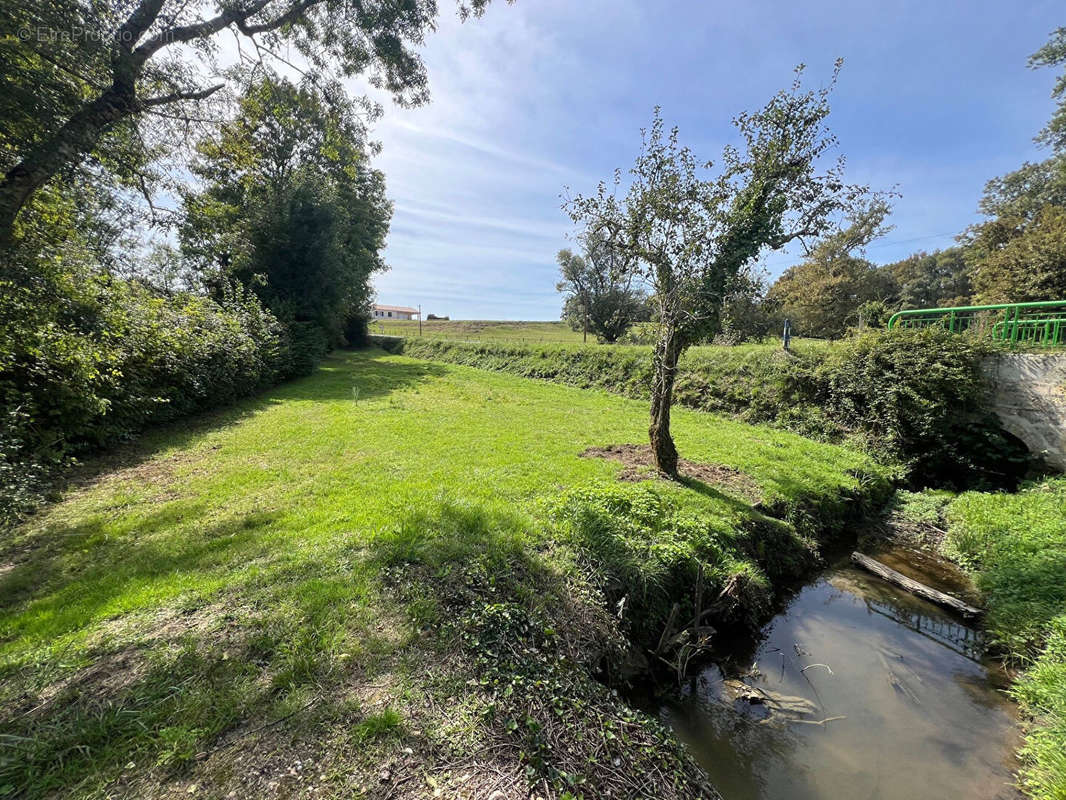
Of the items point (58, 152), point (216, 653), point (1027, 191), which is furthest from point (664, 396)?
point (1027, 191)

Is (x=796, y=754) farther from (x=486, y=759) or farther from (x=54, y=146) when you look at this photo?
(x=54, y=146)

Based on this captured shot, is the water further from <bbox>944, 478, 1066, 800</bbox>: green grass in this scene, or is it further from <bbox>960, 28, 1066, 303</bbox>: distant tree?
<bbox>960, 28, 1066, 303</bbox>: distant tree

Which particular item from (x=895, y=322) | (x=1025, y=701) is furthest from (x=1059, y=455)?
(x=1025, y=701)

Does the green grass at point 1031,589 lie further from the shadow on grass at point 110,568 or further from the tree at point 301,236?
the tree at point 301,236

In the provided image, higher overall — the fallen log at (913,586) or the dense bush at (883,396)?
the dense bush at (883,396)

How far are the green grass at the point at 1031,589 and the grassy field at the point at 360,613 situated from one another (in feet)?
6.17

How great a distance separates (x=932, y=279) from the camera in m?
35.0

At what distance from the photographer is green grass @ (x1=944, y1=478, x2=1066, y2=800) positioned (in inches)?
133

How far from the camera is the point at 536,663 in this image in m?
3.30

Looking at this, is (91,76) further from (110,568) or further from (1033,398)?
(1033,398)

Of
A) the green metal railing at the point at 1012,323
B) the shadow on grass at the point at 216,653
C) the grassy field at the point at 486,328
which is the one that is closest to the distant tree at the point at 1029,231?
the green metal railing at the point at 1012,323

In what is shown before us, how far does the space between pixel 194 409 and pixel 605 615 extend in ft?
42.0

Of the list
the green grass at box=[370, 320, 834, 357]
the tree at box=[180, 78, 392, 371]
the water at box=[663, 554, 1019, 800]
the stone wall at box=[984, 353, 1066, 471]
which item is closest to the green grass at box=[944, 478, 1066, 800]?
the water at box=[663, 554, 1019, 800]

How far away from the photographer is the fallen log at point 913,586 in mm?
5316
